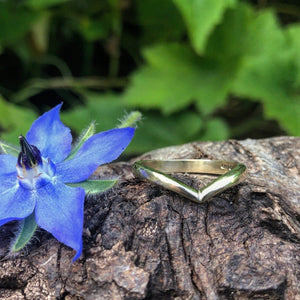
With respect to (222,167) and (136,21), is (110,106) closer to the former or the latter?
(136,21)

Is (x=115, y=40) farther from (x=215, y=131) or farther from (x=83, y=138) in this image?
(x=83, y=138)

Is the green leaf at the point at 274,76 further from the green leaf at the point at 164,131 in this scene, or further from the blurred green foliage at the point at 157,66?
the green leaf at the point at 164,131

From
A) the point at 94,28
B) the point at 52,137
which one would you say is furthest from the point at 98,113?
the point at 52,137

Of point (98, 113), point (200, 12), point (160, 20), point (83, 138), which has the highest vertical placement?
point (83, 138)

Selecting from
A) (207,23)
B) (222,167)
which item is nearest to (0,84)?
(207,23)

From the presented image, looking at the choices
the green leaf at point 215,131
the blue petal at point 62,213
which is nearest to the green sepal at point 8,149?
the blue petal at point 62,213

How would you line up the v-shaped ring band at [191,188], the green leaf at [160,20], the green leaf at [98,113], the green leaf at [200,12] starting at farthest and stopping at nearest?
the green leaf at [160,20] → the green leaf at [98,113] → the green leaf at [200,12] → the v-shaped ring band at [191,188]

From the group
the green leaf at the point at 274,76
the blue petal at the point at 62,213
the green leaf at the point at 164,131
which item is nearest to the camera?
the blue petal at the point at 62,213
